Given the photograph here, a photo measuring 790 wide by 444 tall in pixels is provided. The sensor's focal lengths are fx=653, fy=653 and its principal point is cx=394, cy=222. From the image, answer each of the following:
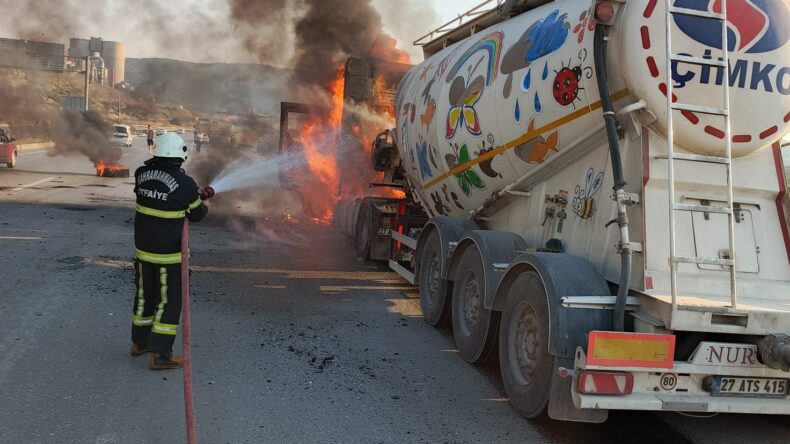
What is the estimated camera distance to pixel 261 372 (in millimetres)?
5074

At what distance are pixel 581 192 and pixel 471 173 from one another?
1.72 metres

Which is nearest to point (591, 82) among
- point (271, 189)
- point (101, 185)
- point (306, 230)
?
point (306, 230)

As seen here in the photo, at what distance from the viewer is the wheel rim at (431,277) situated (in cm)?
708

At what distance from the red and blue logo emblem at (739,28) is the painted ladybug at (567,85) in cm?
81

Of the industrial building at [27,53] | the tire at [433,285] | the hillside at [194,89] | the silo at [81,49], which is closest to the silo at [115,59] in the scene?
the hillside at [194,89]

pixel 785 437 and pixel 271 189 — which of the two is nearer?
pixel 785 437

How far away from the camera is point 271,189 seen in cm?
1580

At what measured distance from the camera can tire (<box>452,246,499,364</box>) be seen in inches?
216

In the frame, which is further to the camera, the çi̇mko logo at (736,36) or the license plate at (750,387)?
the çi̇mko logo at (736,36)

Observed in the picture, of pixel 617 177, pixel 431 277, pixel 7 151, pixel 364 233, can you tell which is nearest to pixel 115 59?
pixel 7 151

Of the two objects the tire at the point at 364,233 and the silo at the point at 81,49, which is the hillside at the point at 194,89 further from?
the tire at the point at 364,233

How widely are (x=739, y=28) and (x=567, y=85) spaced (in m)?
1.16

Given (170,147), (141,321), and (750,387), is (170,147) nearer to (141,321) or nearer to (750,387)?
(141,321)

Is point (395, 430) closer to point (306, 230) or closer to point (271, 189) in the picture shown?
point (306, 230)
